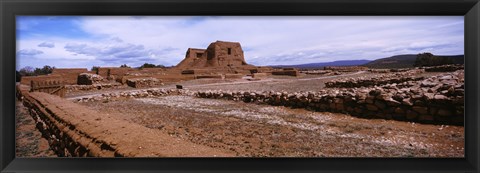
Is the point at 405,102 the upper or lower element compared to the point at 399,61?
lower

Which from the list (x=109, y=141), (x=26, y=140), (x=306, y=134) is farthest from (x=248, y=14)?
(x=26, y=140)

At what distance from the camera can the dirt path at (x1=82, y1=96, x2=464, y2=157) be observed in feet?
10.1

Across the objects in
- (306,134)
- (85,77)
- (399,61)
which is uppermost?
(399,61)

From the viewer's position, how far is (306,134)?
373 centimetres

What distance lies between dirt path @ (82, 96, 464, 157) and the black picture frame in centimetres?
15

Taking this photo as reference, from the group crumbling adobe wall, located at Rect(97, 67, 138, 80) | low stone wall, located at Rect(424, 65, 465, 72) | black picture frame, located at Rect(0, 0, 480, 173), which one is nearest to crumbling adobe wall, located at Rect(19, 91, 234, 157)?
black picture frame, located at Rect(0, 0, 480, 173)

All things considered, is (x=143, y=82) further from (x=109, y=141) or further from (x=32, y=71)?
(x=109, y=141)

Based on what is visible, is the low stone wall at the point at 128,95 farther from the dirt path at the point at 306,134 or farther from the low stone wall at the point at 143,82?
the dirt path at the point at 306,134

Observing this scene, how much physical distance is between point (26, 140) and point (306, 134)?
367 cm

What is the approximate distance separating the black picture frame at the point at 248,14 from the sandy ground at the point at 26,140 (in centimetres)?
8

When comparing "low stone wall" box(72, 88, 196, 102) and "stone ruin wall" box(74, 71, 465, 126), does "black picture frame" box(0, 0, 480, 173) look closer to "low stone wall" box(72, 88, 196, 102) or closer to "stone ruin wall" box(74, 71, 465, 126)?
"stone ruin wall" box(74, 71, 465, 126)

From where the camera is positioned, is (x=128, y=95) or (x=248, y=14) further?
(x=128, y=95)

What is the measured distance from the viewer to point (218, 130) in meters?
4.17
